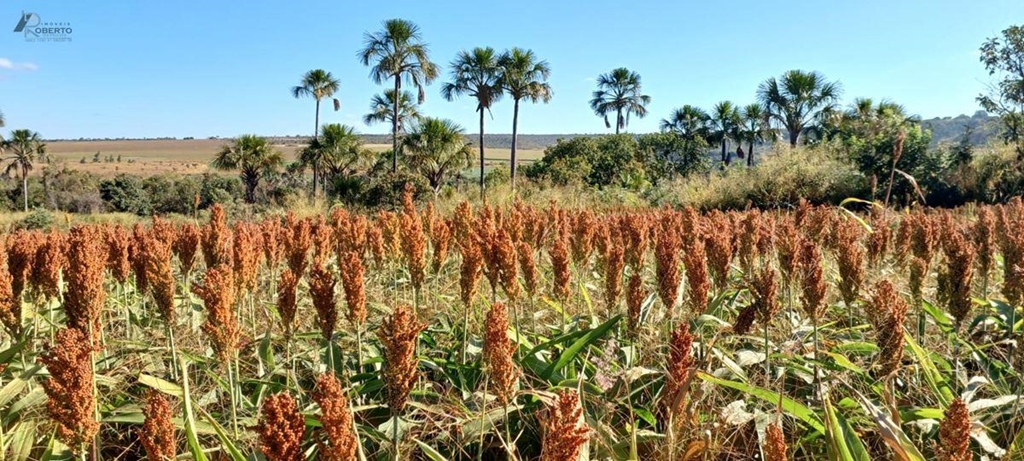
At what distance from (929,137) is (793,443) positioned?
933 inches

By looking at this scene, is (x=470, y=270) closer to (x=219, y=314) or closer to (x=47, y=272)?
(x=219, y=314)

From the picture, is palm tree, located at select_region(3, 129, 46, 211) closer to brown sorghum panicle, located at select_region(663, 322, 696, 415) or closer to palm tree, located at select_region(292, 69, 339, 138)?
palm tree, located at select_region(292, 69, 339, 138)

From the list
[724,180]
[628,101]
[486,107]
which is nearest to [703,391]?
[724,180]

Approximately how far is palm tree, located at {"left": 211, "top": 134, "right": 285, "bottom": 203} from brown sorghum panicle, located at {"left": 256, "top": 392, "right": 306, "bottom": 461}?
1862 inches

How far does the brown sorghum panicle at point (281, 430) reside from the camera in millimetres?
915

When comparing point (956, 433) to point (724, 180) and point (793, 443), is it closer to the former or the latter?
point (793, 443)

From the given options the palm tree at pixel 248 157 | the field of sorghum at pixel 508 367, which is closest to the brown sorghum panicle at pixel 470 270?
the field of sorghum at pixel 508 367

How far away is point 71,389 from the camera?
122cm

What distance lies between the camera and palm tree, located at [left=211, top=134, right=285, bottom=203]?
4500 cm

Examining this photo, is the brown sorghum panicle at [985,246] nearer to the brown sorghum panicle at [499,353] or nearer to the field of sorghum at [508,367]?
the field of sorghum at [508,367]

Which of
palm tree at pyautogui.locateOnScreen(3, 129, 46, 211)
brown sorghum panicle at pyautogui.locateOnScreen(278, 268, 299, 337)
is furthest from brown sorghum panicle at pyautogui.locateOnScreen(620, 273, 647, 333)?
palm tree at pyautogui.locateOnScreen(3, 129, 46, 211)

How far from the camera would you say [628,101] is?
60688 mm

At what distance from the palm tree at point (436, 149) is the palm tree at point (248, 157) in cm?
1400

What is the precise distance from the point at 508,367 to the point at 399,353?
0.24 metres
